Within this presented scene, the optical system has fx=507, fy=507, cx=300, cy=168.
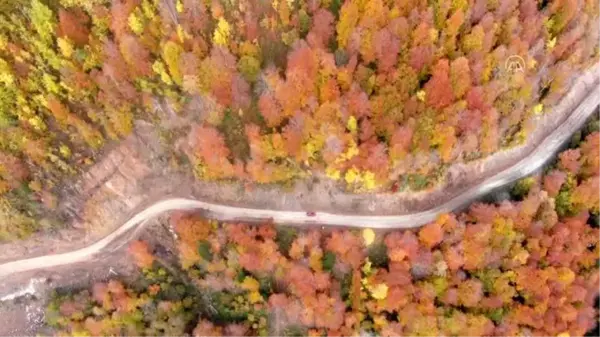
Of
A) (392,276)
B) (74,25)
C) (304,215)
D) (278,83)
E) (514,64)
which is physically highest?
(74,25)

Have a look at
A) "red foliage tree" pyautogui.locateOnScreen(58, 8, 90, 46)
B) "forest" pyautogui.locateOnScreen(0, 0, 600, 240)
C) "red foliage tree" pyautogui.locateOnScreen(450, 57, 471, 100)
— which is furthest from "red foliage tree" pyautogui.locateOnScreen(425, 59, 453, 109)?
"red foliage tree" pyautogui.locateOnScreen(58, 8, 90, 46)

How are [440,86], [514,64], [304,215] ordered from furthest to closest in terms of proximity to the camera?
[304,215] < [514,64] < [440,86]

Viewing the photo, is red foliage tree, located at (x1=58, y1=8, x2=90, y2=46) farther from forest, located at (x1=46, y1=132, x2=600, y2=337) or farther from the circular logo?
the circular logo

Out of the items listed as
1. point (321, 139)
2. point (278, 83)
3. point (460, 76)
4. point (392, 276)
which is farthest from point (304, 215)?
point (460, 76)

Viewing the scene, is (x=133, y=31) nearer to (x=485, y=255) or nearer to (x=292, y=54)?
(x=292, y=54)

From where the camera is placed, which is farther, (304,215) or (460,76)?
(304,215)

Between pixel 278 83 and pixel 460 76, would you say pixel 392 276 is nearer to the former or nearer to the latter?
pixel 460 76

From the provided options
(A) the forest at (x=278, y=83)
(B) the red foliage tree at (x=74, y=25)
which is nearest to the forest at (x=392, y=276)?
(A) the forest at (x=278, y=83)

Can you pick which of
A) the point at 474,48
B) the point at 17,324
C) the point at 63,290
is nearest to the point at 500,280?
the point at 474,48
